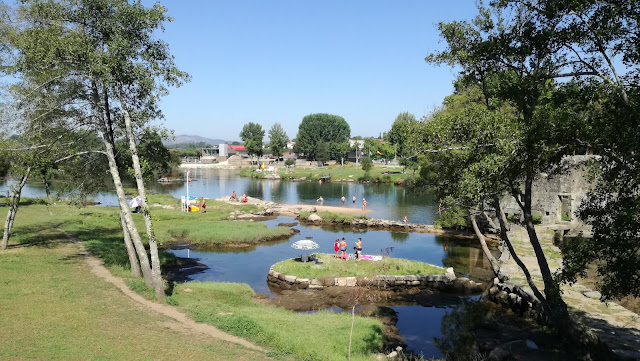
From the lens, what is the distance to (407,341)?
1922 centimetres

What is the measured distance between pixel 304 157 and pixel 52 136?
537 ft

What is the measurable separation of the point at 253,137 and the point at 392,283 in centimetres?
14751

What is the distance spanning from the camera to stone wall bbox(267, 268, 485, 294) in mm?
25797

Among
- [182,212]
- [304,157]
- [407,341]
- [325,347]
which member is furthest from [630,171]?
[304,157]

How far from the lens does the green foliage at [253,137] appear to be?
16576 centimetres

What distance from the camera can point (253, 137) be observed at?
553 feet

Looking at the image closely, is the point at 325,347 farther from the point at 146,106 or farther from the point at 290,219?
the point at 290,219

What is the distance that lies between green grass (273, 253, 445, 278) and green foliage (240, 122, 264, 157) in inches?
5502

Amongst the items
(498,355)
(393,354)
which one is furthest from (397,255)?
(498,355)

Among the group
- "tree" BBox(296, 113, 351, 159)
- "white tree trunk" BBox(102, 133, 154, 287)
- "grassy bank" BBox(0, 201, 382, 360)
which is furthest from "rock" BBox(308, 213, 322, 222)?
"tree" BBox(296, 113, 351, 159)

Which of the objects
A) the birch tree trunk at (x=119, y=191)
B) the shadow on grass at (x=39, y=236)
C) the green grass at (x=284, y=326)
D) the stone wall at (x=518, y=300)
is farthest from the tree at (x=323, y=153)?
the birch tree trunk at (x=119, y=191)

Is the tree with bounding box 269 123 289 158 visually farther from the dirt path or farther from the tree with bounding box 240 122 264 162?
the dirt path

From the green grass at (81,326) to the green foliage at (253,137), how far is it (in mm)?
147397

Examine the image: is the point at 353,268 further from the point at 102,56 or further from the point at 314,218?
the point at 314,218
